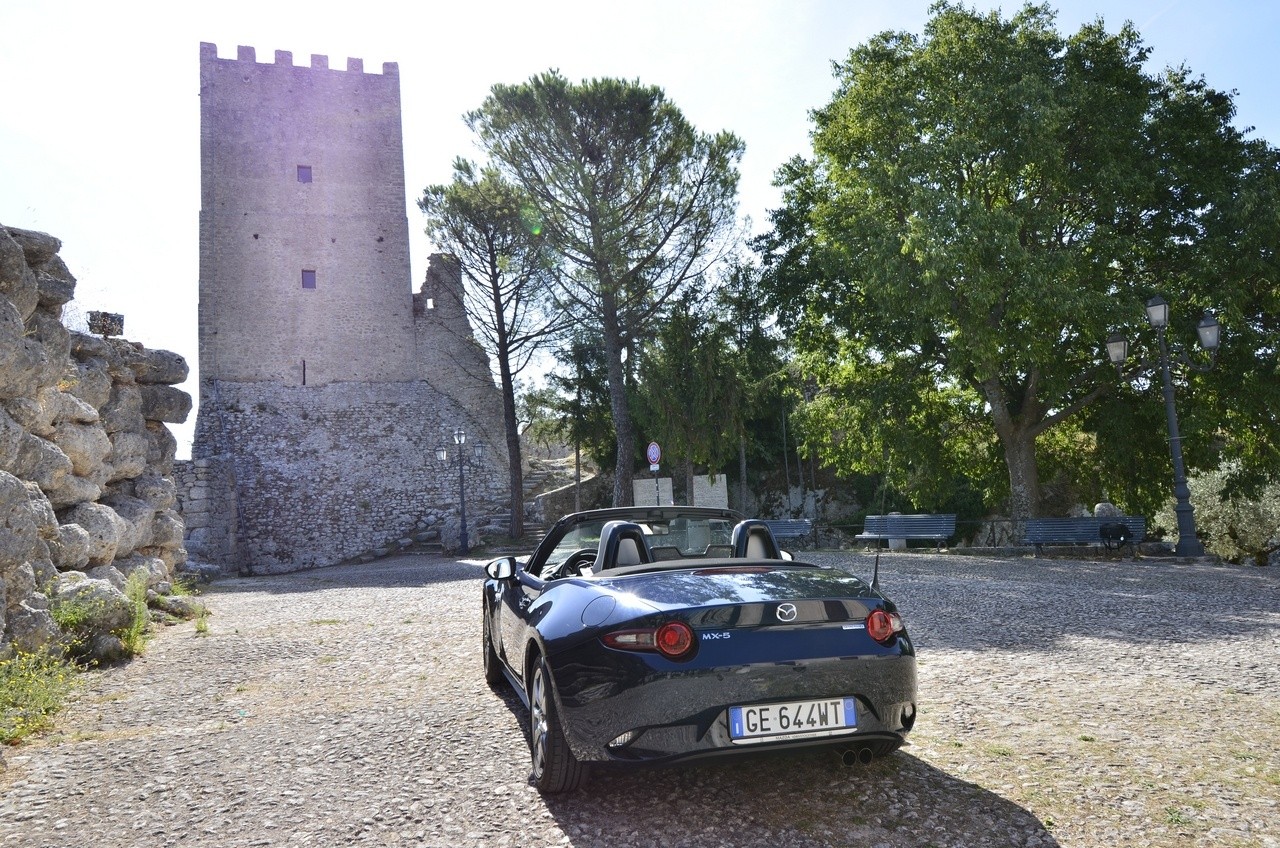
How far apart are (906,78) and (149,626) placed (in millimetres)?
14554

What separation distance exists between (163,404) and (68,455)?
399 cm

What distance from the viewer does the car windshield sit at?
3775 millimetres

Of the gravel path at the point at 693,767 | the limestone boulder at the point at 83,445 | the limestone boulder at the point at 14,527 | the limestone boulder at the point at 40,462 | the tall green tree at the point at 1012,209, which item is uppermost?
the tall green tree at the point at 1012,209

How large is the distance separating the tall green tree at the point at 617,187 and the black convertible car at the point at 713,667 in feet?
56.3

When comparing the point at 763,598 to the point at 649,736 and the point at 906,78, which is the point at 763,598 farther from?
the point at 906,78

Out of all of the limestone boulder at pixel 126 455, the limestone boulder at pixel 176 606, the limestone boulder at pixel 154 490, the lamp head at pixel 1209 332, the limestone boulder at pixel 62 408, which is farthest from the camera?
the lamp head at pixel 1209 332

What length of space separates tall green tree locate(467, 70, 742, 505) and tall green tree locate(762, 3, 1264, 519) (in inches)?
178

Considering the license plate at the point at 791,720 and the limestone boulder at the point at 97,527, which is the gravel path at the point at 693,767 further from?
the limestone boulder at the point at 97,527

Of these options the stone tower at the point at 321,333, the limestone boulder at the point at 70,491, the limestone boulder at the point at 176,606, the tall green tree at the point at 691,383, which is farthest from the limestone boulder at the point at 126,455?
the stone tower at the point at 321,333

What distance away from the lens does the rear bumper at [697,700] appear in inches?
107

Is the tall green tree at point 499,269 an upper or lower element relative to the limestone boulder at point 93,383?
upper

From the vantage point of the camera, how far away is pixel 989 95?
45.2ft

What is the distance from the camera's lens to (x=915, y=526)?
16484 millimetres

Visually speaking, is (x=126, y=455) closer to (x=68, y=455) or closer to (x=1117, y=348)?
(x=68, y=455)
